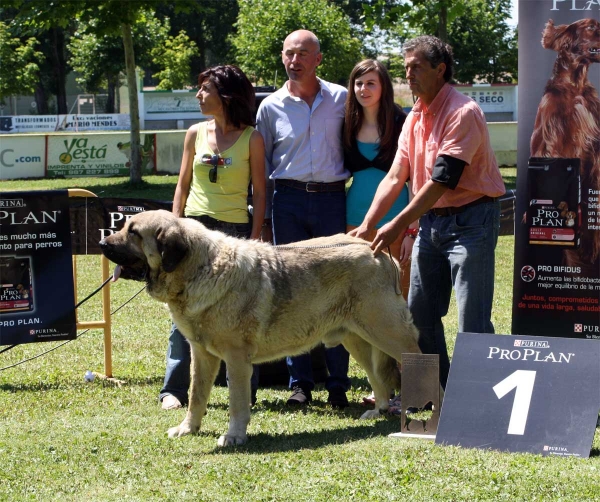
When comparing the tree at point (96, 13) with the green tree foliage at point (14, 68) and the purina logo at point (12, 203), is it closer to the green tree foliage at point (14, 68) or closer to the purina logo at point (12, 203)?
the purina logo at point (12, 203)

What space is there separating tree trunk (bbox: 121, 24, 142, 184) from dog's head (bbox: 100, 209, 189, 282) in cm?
1678

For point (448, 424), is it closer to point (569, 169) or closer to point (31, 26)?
point (569, 169)

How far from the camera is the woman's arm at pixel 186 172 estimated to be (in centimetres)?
619

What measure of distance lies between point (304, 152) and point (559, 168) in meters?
1.85

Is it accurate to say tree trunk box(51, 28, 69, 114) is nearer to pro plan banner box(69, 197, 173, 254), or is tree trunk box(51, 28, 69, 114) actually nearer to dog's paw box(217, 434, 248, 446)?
pro plan banner box(69, 197, 173, 254)

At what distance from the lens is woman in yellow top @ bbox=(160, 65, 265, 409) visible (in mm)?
5953

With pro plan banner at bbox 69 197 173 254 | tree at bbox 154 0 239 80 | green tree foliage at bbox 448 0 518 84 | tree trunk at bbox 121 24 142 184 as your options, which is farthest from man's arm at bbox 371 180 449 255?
tree at bbox 154 0 239 80

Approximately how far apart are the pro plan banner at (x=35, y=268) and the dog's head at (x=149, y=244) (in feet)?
6.83

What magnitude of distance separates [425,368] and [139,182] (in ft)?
57.9

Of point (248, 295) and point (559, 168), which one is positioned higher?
point (559, 168)

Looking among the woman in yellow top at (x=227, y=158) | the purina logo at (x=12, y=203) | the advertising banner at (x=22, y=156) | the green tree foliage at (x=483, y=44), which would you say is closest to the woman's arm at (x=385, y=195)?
the woman in yellow top at (x=227, y=158)

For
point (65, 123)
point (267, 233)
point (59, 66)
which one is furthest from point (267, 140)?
point (59, 66)

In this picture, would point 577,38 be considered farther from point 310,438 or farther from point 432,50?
point 310,438

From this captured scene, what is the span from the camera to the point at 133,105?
854 inches
